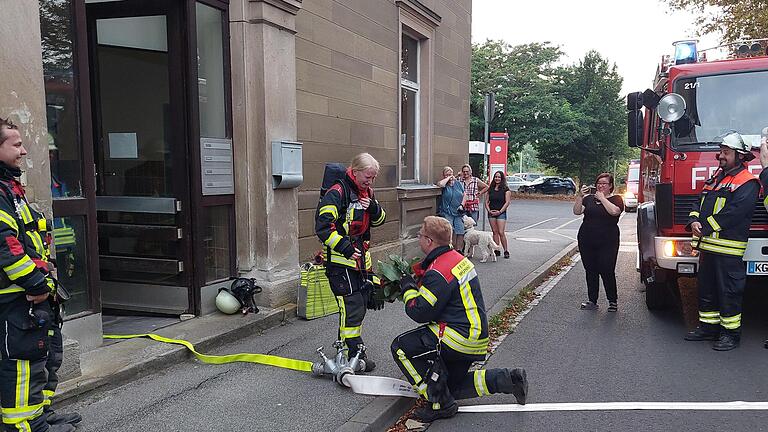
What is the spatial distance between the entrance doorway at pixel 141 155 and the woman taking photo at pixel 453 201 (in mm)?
5291

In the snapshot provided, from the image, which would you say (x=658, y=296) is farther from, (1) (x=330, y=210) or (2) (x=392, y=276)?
(1) (x=330, y=210)

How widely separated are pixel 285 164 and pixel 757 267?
4.81 metres

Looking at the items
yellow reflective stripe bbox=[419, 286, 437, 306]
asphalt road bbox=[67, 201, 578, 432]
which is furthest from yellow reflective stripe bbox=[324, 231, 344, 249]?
asphalt road bbox=[67, 201, 578, 432]

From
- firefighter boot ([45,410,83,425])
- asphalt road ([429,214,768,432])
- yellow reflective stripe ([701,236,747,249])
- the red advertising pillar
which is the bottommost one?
asphalt road ([429,214,768,432])

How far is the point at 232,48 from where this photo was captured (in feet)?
20.6

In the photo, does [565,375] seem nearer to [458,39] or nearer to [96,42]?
Result: [96,42]

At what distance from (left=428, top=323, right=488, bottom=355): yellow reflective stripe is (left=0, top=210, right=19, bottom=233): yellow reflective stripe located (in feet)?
8.39

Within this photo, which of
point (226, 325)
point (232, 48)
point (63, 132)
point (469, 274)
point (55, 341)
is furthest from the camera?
point (232, 48)

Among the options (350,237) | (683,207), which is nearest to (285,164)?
(350,237)

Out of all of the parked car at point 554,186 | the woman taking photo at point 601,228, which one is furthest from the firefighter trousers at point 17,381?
the parked car at point 554,186

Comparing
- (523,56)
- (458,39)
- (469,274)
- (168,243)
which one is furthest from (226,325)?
(523,56)

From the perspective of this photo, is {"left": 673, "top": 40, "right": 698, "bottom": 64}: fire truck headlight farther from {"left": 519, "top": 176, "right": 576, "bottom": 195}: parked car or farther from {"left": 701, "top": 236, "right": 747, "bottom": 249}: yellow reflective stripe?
{"left": 519, "top": 176, "right": 576, "bottom": 195}: parked car

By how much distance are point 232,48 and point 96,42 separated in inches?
58.0

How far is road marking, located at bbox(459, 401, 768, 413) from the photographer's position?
14.1 feet
